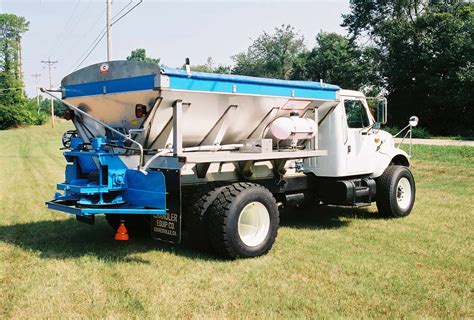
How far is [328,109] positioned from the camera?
8.30 meters

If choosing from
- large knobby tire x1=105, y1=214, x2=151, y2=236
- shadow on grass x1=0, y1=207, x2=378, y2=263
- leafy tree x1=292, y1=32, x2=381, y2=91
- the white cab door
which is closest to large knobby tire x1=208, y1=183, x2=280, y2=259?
shadow on grass x1=0, y1=207, x2=378, y2=263

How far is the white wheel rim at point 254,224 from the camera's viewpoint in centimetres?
678

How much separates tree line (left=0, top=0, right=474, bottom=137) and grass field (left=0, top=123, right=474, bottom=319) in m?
32.6

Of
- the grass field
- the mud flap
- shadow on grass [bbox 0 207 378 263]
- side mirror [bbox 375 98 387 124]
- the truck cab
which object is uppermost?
side mirror [bbox 375 98 387 124]

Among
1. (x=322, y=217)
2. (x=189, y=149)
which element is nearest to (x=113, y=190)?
(x=189, y=149)

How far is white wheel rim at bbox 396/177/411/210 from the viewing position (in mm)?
9632

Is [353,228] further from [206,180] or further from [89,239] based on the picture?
[89,239]

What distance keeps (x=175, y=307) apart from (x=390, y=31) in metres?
43.7

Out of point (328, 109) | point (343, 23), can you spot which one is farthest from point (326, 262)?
point (343, 23)

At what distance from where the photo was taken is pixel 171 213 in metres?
6.26

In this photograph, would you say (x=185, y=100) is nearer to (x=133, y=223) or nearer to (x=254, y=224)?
(x=254, y=224)

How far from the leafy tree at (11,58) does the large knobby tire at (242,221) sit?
2526 inches

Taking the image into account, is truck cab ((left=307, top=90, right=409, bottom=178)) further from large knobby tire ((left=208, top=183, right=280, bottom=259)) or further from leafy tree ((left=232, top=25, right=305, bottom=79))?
leafy tree ((left=232, top=25, right=305, bottom=79))

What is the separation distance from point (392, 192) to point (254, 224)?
3.41 metres
